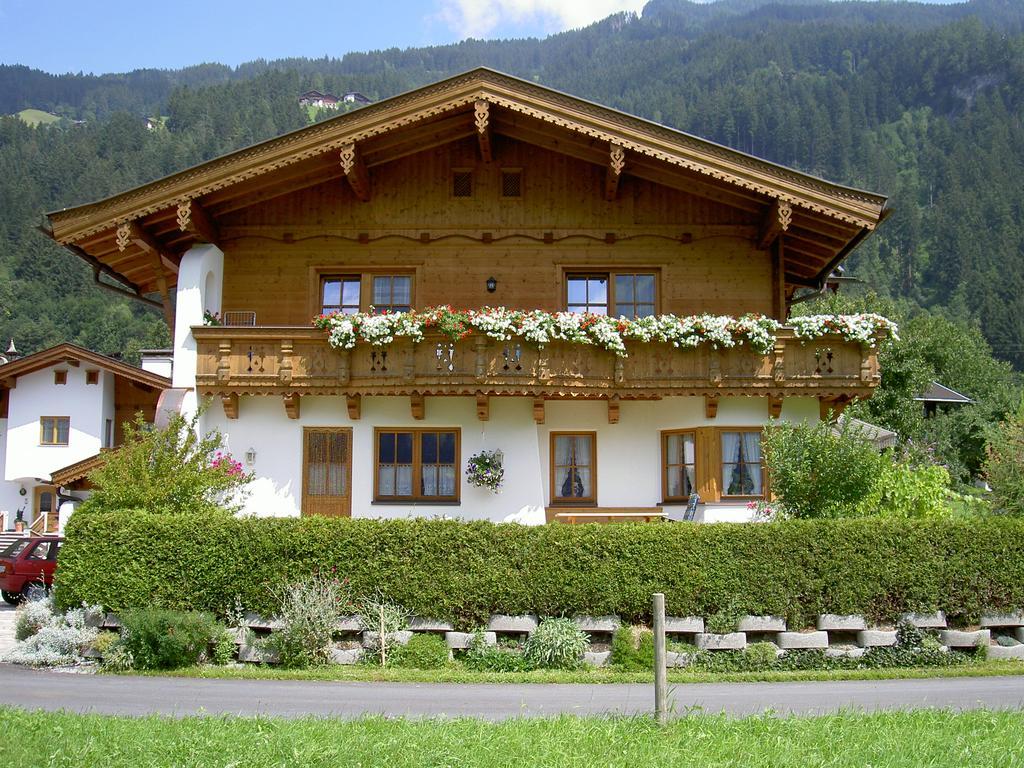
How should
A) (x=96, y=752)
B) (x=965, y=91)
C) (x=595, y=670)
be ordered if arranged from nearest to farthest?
(x=96, y=752) < (x=595, y=670) < (x=965, y=91)

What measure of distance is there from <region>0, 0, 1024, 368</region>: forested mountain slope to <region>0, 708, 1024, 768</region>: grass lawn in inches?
2942

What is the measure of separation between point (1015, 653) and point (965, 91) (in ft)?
494

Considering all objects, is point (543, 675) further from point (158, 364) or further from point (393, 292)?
point (158, 364)

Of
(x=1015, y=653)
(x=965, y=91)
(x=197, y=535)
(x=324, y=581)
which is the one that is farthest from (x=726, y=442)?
(x=965, y=91)

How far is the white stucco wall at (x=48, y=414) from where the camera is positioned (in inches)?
1439

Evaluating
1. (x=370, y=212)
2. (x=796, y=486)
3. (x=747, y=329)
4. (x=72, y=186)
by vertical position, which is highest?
(x=72, y=186)

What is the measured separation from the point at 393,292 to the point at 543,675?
9.90m

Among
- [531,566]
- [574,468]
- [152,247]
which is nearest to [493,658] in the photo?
[531,566]

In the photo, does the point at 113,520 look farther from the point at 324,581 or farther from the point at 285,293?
the point at 285,293

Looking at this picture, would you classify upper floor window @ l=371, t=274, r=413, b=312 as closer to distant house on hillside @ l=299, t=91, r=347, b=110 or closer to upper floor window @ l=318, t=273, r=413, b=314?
upper floor window @ l=318, t=273, r=413, b=314

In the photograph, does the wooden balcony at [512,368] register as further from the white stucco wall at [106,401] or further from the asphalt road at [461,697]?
the white stucco wall at [106,401]

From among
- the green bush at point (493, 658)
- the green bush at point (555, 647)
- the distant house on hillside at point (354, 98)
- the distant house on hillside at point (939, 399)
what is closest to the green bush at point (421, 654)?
the green bush at point (493, 658)

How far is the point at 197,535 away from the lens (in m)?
14.6

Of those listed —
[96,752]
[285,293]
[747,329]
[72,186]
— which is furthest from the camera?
[72,186]
